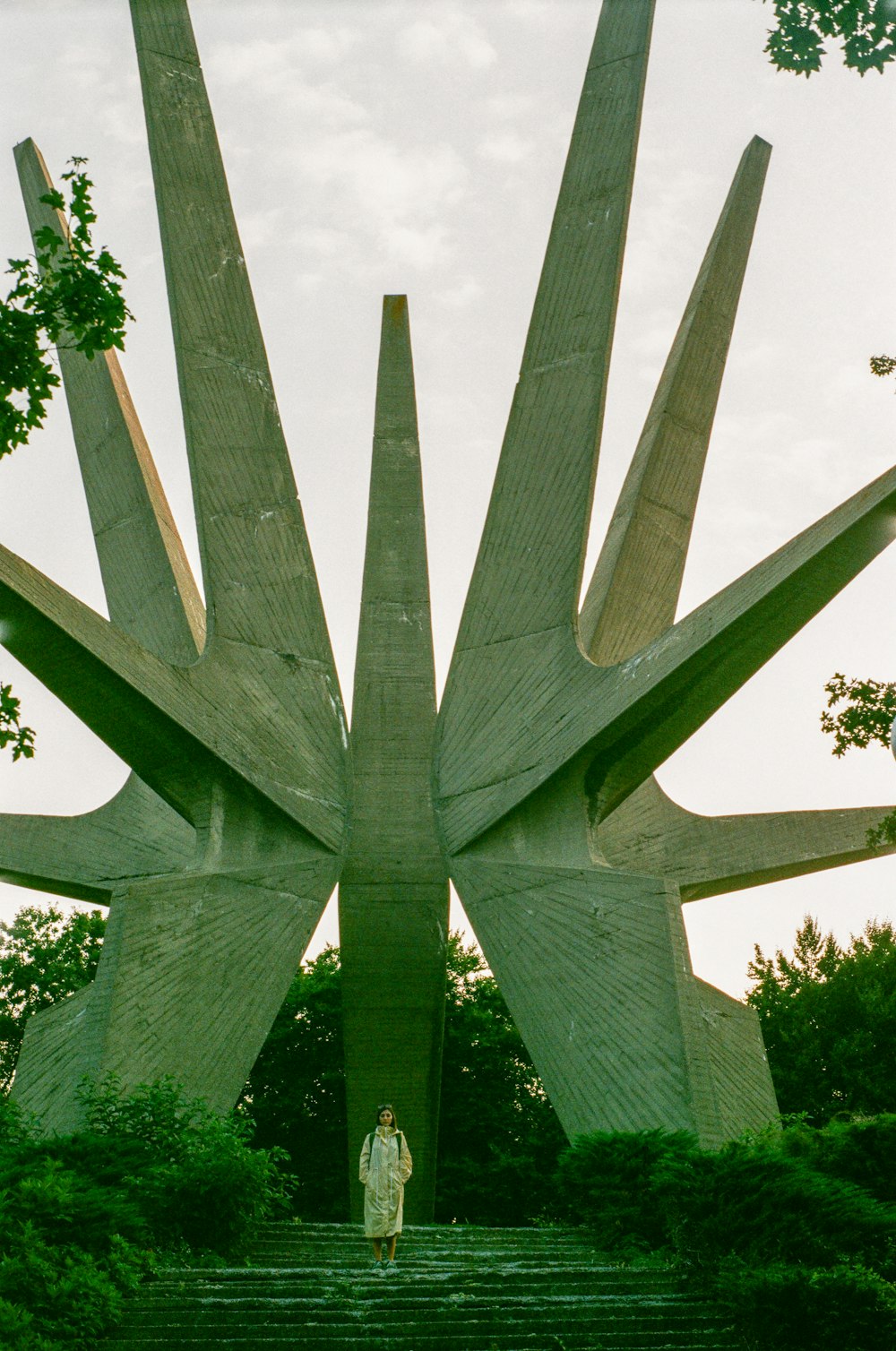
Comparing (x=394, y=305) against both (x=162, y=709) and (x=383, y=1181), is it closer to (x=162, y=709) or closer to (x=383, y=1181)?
(x=162, y=709)

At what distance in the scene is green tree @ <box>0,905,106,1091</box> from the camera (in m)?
27.7

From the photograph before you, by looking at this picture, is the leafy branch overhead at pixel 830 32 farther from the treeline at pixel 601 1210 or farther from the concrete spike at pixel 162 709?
the concrete spike at pixel 162 709

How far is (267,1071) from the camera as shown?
23203 mm

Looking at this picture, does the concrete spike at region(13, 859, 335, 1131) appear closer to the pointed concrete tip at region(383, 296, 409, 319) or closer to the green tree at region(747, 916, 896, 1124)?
the pointed concrete tip at region(383, 296, 409, 319)

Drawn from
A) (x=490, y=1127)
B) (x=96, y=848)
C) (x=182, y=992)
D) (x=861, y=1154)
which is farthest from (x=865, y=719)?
(x=490, y=1127)

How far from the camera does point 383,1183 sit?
8.59 metres

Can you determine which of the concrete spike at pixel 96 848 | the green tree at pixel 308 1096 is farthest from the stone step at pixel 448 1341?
the green tree at pixel 308 1096

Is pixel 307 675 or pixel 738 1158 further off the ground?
pixel 307 675

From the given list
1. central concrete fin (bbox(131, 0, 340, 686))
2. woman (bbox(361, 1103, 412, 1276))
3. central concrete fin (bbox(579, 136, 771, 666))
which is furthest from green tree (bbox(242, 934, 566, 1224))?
woman (bbox(361, 1103, 412, 1276))

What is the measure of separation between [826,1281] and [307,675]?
394 inches

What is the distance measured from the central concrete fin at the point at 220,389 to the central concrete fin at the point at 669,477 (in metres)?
3.10

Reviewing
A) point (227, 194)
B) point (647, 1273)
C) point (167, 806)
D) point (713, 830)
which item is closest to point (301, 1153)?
point (167, 806)

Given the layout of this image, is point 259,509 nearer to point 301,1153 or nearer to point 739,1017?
point 739,1017

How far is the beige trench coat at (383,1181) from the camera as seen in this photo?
8469 mm
